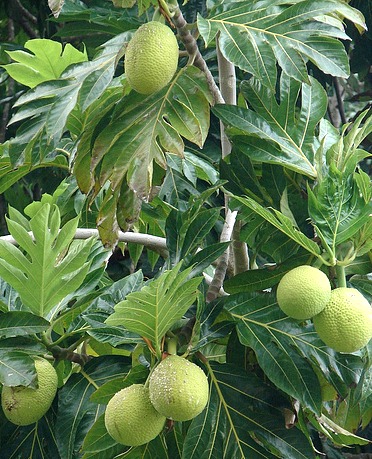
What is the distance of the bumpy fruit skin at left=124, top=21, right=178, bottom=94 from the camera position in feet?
3.56

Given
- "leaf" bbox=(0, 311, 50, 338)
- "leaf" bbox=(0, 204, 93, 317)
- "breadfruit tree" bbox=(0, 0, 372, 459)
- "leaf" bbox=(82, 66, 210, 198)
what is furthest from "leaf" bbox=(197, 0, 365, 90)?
"leaf" bbox=(0, 311, 50, 338)

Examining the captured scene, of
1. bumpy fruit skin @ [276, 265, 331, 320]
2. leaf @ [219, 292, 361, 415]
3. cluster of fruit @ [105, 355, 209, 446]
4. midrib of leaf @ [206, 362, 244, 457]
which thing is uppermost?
bumpy fruit skin @ [276, 265, 331, 320]

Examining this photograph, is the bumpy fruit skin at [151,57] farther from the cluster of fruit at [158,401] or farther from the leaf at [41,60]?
the leaf at [41,60]

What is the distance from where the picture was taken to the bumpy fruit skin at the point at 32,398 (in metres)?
1.19

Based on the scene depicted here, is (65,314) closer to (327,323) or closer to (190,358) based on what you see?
(190,358)

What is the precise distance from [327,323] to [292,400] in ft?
0.86

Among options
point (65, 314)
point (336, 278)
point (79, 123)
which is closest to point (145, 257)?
point (79, 123)

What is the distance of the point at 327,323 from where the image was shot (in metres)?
1.07

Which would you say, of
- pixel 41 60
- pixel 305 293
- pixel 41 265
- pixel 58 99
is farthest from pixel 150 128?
pixel 41 60

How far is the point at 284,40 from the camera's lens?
1.16 metres

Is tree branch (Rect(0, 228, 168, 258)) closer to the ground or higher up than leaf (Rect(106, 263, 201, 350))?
closer to the ground

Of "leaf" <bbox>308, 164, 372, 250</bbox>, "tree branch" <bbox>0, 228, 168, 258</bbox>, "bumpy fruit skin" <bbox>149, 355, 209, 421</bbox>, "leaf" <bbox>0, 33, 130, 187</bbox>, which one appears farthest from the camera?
"tree branch" <bbox>0, 228, 168, 258</bbox>

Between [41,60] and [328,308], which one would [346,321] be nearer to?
[328,308]

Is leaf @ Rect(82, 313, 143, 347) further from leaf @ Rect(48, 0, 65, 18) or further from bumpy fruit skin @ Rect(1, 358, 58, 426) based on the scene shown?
leaf @ Rect(48, 0, 65, 18)
